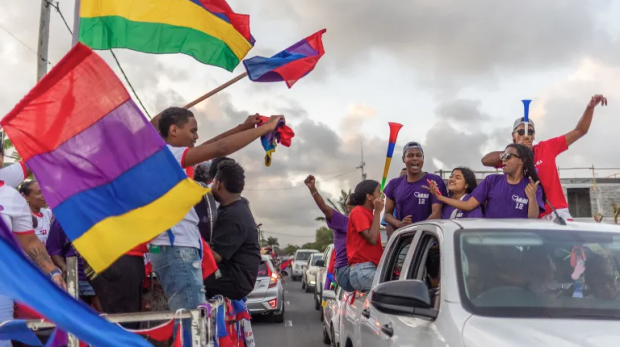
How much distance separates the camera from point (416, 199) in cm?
687

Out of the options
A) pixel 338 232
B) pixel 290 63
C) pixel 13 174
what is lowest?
pixel 338 232

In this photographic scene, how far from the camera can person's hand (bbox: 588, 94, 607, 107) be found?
611 centimetres

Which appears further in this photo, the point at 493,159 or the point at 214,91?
the point at 493,159

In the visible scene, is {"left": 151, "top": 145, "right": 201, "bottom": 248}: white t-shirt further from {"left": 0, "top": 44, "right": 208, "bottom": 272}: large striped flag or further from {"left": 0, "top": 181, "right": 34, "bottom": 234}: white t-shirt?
{"left": 0, "top": 181, "right": 34, "bottom": 234}: white t-shirt

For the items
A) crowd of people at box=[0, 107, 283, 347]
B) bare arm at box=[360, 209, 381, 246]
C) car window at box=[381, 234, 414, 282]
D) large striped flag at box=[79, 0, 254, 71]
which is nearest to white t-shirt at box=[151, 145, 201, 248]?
crowd of people at box=[0, 107, 283, 347]

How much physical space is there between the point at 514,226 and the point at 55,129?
2675 mm

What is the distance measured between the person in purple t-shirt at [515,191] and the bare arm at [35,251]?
3615 millimetres

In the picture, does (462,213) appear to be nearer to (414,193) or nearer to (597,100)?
(414,193)

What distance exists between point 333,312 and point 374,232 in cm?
302

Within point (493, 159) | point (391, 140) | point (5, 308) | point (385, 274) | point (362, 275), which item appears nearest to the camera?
point (5, 308)

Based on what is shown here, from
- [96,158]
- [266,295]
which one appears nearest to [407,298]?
[96,158]

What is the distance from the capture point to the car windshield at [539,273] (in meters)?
3.21

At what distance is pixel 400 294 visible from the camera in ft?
10.9

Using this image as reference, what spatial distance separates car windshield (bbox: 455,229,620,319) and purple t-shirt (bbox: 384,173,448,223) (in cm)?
310
